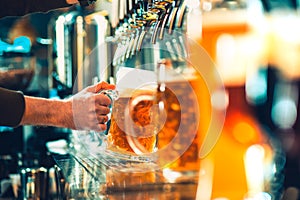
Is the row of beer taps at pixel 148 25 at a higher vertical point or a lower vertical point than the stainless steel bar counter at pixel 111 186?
higher

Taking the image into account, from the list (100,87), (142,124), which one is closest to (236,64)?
(142,124)

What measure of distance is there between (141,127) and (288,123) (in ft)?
8.90

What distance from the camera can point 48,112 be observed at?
1.96 meters

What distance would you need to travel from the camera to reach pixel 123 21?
8.49 feet

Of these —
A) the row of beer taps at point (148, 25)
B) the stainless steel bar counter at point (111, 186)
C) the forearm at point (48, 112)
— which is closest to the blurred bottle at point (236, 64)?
the row of beer taps at point (148, 25)

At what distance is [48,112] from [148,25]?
0.61m

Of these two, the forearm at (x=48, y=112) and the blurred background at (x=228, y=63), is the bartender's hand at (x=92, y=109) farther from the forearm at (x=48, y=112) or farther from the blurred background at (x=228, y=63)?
the blurred background at (x=228, y=63)

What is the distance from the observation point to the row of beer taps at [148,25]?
2.05 m

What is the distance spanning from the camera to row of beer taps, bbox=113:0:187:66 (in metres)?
2.05

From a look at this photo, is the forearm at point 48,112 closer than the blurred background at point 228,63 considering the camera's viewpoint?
Yes

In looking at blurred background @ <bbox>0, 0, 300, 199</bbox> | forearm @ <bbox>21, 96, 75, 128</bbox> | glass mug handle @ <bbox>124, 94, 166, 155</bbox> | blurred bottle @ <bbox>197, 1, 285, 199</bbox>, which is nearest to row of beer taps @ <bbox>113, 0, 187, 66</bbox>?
glass mug handle @ <bbox>124, 94, 166, 155</bbox>

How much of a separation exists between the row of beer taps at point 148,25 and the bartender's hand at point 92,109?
0.31 meters

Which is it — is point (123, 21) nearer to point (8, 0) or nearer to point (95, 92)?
point (8, 0)

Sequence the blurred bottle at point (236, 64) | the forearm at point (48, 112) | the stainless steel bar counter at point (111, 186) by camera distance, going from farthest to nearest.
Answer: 1. the blurred bottle at point (236, 64)
2. the forearm at point (48, 112)
3. the stainless steel bar counter at point (111, 186)
